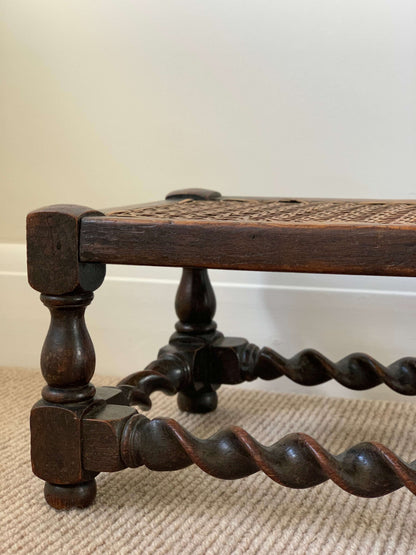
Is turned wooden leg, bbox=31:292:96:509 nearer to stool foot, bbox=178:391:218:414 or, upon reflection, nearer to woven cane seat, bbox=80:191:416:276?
woven cane seat, bbox=80:191:416:276

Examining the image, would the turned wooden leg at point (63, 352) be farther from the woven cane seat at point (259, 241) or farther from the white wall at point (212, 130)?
the white wall at point (212, 130)

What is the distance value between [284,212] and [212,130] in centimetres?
45

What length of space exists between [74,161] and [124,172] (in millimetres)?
90

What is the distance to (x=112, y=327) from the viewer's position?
1243 millimetres

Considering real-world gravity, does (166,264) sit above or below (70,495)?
above

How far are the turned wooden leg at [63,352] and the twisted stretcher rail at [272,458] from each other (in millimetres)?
53

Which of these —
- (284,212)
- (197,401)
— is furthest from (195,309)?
(284,212)

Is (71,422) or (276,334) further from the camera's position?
(276,334)

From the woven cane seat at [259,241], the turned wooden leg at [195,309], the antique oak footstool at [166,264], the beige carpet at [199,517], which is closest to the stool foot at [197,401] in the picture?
the turned wooden leg at [195,309]

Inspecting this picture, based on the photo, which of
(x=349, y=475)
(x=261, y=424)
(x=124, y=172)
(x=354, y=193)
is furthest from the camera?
(x=124, y=172)

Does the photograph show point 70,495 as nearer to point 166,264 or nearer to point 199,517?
point 199,517

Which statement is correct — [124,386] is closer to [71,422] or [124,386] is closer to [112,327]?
[71,422]

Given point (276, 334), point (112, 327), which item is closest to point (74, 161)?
point (112, 327)

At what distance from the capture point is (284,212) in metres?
0.76
